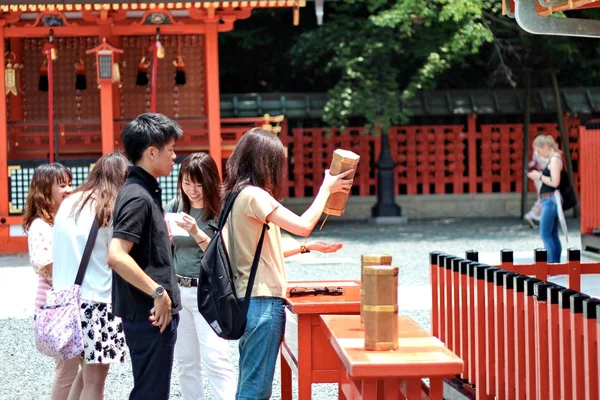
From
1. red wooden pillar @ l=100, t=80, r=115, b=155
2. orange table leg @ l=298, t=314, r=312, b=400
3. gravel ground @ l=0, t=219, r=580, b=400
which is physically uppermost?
red wooden pillar @ l=100, t=80, r=115, b=155

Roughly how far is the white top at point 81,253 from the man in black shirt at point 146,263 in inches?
19.8

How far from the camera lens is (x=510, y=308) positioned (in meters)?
4.67

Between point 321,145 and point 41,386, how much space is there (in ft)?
46.1

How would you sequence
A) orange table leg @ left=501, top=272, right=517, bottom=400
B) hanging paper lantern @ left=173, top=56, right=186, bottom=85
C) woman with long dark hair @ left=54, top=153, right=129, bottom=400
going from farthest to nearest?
hanging paper lantern @ left=173, top=56, right=186, bottom=85 < woman with long dark hair @ left=54, top=153, right=129, bottom=400 < orange table leg @ left=501, top=272, right=517, bottom=400

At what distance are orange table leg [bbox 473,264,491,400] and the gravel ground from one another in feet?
5.18

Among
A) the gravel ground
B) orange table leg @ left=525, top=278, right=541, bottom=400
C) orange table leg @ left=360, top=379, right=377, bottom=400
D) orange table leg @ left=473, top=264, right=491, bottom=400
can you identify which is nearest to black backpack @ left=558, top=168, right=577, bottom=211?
the gravel ground

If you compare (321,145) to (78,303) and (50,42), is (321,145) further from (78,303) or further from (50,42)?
(78,303)

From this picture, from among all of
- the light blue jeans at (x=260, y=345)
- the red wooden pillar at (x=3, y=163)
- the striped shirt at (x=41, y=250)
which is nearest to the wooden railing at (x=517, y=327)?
the light blue jeans at (x=260, y=345)

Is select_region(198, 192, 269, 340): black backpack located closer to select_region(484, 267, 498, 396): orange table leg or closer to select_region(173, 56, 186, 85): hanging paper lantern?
select_region(484, 267, 498, 396): orange table leg

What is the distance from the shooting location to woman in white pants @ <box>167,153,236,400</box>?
17.7ft

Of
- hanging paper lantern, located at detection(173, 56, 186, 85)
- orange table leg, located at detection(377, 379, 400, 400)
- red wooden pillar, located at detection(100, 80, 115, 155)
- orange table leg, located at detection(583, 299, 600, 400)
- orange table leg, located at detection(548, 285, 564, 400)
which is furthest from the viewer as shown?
hanging paper lantern, located at detection(173, 56, 186, 85)

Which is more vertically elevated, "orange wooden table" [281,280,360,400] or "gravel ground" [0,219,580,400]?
"orange wooden table" [281,280,360,400]

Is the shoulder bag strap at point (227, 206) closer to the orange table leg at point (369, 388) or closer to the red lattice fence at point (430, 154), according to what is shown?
the orange table leg at point (369, 388)

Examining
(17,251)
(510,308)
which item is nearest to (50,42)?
(17,251)
